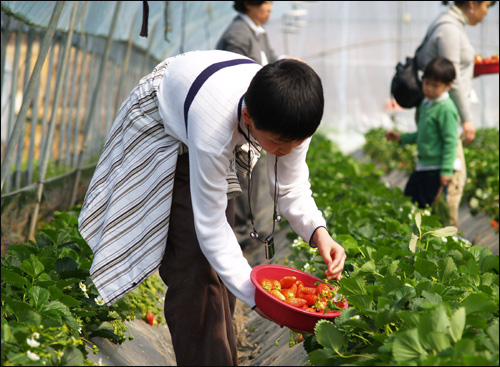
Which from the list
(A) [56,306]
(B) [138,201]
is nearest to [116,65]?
(B) [138,201]

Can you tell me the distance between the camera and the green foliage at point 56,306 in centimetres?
203

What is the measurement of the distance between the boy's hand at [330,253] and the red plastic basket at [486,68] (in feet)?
12.6

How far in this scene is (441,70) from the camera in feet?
15.9

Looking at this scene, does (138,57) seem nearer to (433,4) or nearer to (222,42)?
(222,42)

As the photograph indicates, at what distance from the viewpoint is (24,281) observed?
2578 millimetres

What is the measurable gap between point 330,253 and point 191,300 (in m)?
0.53

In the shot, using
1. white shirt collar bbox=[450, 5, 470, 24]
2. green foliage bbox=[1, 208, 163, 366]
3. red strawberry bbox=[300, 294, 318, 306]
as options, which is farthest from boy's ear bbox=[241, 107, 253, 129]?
white shirt collar bbox=[450, 5, 470, 24]

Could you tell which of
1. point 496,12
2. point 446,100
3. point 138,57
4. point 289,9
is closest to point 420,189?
point 446,100

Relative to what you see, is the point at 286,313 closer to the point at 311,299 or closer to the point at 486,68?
the point at 311,299

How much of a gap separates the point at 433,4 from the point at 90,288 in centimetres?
1637

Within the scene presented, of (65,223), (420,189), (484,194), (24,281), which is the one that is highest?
(24,281)

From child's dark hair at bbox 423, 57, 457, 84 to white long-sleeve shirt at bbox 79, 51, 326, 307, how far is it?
2.61 m

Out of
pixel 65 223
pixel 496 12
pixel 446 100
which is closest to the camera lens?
pixel 65 223

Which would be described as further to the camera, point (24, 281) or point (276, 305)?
point (24, 281)
